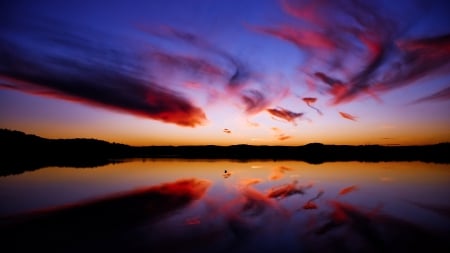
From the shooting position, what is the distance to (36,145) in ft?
522

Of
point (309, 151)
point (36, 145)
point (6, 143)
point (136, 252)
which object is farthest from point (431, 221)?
point (309, 151)

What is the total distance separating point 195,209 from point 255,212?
3.19 m

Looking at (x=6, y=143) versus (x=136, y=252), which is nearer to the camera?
(x=136, y=252)

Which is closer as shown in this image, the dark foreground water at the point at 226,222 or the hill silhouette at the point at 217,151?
the dark foreground water at the point at 226,222

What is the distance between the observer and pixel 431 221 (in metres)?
15.1

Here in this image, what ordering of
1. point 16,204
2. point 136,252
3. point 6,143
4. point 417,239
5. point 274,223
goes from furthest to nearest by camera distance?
point 6,143 → point 16,204 → point 274,223 → point 417,239 → point 136,252

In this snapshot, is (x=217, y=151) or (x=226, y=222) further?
(x=217, y=151)

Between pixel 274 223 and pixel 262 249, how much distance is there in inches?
155

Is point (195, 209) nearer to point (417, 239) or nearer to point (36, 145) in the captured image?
point (417, 239)

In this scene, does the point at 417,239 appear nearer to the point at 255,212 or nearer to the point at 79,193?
the point at 255,212

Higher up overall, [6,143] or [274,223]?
[6,143]

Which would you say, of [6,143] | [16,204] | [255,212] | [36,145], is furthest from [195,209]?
[36,145]

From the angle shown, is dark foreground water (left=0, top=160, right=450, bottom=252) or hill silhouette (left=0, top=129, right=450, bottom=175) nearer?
dark foreground water (left=0, top=160, right=450, bottom=252)

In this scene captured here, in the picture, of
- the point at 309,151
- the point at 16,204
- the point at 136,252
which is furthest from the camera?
the point at 309,151
